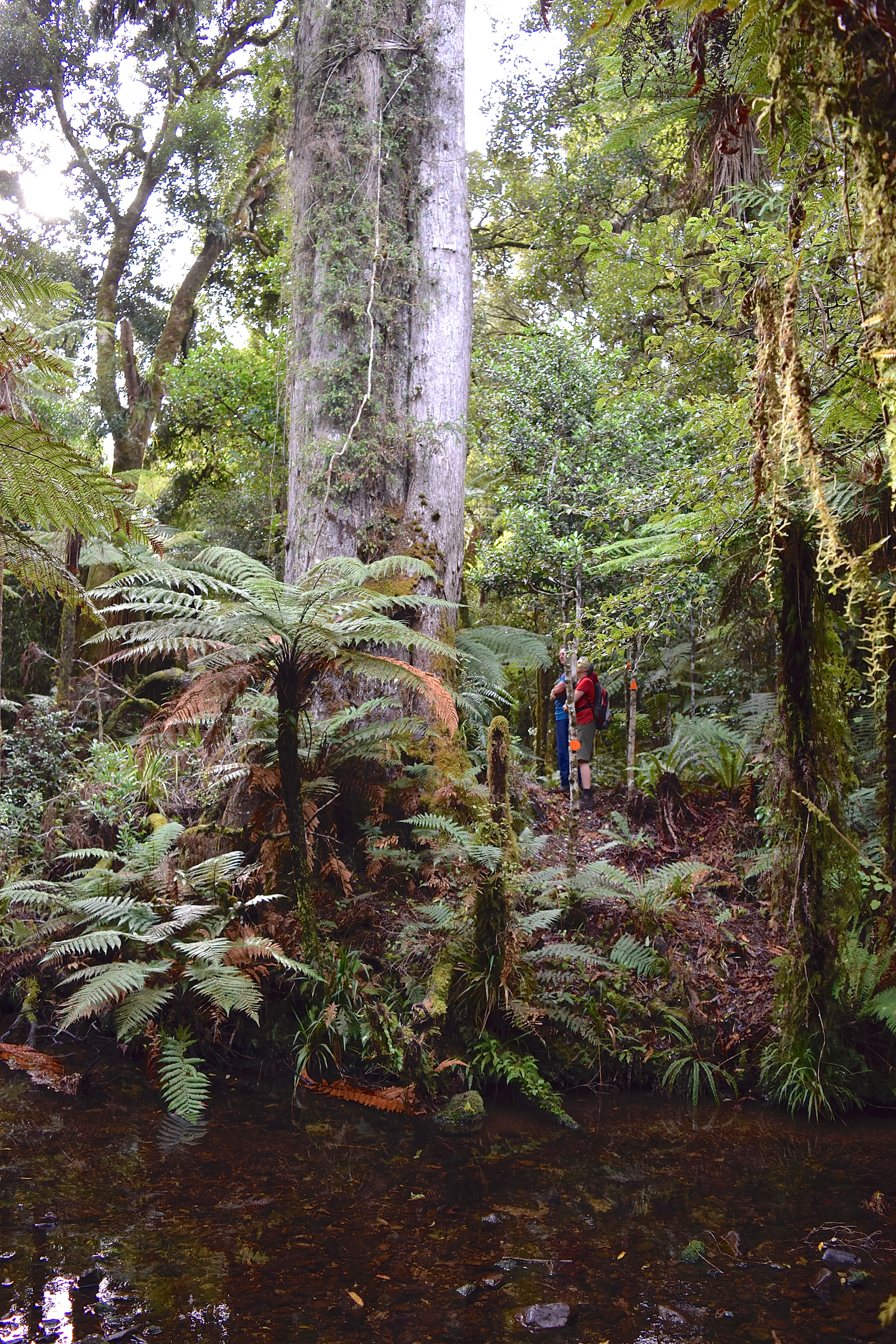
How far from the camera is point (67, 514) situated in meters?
2.75

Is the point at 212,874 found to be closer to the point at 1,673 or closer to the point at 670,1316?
the point at 670,1316

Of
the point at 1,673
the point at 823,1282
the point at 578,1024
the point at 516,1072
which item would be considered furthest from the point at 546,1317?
the point at 1,673

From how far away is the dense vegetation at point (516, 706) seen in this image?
261 cm

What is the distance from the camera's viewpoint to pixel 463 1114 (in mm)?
3760

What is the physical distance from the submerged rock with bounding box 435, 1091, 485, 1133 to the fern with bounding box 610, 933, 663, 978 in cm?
129

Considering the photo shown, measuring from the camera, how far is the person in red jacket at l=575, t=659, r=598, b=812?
27.9 ft

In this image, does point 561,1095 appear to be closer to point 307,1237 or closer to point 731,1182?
point 731,1182

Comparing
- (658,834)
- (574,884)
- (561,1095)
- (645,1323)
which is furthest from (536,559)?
(645,1323)

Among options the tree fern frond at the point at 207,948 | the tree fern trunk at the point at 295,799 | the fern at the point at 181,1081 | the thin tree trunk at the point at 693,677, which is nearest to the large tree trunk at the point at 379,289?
the tree fern trunk at the point at 295,799

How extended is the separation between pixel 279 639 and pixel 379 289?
3.93 m

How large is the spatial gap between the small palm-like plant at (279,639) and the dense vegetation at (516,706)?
3cm

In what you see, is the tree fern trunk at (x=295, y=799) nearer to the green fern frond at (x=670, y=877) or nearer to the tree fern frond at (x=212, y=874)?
the tree fern frond at (x=212, y=874)

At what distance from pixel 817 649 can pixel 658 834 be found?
11.6 feet

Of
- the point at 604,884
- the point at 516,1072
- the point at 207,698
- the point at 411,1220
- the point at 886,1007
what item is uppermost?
the point at 207,698
